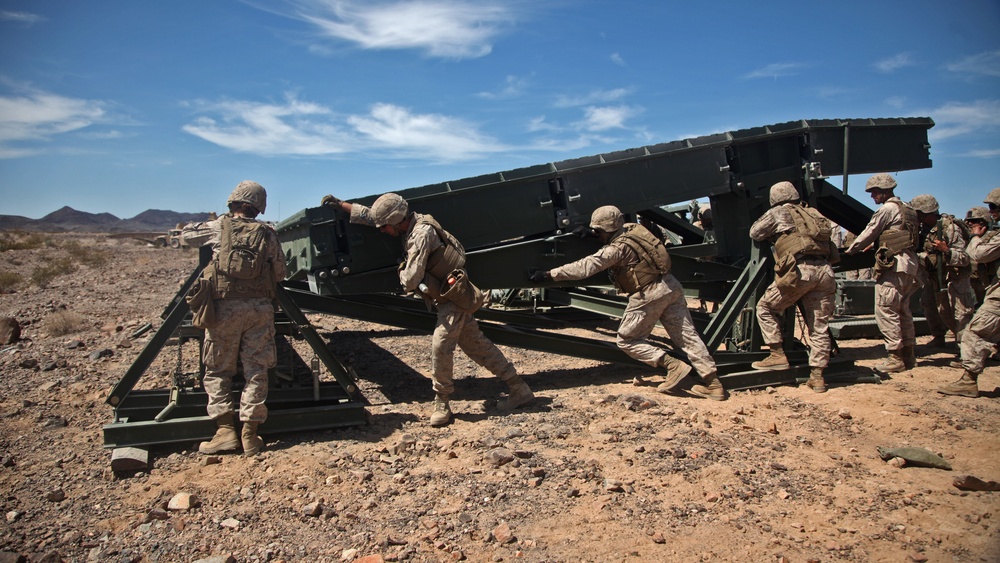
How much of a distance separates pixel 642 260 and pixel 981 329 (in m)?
3.04

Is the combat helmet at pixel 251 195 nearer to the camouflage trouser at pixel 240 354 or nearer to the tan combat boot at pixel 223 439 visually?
the camouflage trouser at pixel 240 354

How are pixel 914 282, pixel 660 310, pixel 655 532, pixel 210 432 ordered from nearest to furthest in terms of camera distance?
1. pixel 655 532
2. pixel 210 432
3. pixel 660 310
4. pixel 914 282

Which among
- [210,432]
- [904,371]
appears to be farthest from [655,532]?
[904,371]

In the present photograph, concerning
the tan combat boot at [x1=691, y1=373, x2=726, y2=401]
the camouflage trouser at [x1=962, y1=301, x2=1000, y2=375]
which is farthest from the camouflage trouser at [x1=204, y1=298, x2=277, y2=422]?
the camouflage trouser at [x1=962, y1=301, x2=1000, y2=375]

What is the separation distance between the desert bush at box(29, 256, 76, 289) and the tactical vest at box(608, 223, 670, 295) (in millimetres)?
16119

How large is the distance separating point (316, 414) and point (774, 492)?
128 inches

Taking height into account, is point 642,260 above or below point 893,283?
above

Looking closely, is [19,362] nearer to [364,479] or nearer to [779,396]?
[364,479]

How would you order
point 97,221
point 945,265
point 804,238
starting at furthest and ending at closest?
point 97,221, point 945,265, point 804,238

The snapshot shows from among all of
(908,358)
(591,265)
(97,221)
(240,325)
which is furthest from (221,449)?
(97,221)

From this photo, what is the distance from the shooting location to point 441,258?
18.1 feet

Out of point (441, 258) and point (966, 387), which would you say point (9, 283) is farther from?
point (966, 387)

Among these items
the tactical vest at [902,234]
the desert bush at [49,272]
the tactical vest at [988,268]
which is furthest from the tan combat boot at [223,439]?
the desert bush at [49,272]

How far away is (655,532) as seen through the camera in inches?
143
